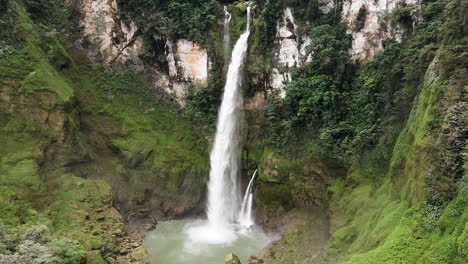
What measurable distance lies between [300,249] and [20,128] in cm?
1535

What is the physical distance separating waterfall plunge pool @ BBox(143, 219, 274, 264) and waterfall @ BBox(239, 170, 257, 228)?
2.22 ft

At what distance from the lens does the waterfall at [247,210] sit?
66.5 ft

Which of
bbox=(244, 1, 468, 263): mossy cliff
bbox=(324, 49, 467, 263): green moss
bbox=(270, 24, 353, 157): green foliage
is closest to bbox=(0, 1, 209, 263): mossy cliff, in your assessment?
bbox=(244, 1, 468, 263): mossy cliff

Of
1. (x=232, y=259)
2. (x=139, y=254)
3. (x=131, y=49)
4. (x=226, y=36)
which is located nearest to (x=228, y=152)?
(x=232, y=259)

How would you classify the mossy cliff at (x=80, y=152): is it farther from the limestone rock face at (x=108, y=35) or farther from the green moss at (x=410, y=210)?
the green moss at (x=410, y=210)

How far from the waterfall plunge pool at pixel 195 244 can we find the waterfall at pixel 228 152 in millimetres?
1461

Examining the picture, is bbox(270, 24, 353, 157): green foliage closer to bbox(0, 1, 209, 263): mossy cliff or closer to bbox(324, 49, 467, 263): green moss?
bbox(324, 49, 467, 263): green moss

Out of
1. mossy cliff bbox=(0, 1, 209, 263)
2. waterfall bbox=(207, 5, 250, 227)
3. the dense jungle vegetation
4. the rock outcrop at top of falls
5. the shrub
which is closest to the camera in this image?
the dense jungle vegetation

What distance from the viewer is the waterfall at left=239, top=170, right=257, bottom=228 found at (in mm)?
20269

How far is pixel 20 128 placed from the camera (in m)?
17.0

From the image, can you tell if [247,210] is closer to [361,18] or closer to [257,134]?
[257,134]

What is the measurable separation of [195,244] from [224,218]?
3378 millimetres

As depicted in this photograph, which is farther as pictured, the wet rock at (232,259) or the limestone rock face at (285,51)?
the limestone rock face at (285,51)

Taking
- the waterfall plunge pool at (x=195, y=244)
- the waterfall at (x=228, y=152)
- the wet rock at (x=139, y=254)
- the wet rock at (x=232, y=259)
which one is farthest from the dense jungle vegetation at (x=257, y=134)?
the wet rock at (x=232, y=259)
